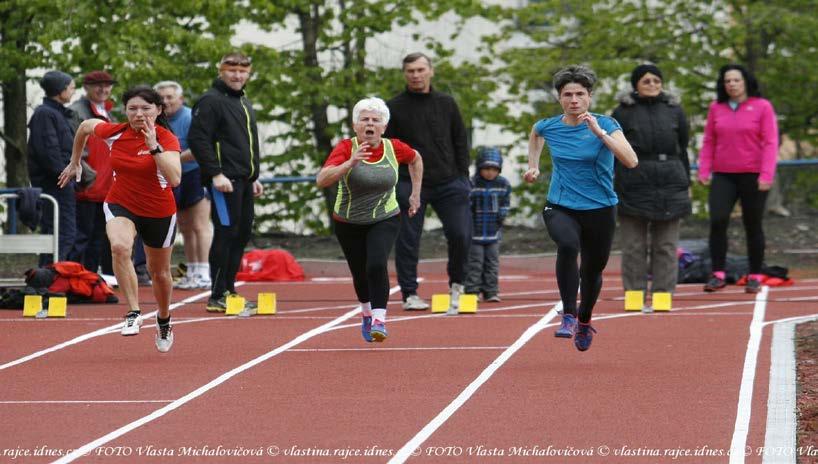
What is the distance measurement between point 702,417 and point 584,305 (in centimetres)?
242

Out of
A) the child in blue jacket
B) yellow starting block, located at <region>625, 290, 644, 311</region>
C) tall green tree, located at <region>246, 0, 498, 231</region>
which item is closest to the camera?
yellow starting block, located at <region>625, 290, 644, 311</region>

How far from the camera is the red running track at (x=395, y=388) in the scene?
7.89 metres

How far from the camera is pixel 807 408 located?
8.83 metres

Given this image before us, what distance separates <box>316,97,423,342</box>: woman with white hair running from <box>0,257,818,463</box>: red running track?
363 mm

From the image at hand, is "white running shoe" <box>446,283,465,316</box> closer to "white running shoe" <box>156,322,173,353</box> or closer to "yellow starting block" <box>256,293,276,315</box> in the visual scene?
"yellow starting block" <box>256,293,276,315</box>

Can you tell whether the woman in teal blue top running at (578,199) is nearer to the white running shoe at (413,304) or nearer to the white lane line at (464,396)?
the white lane line at (464,396)

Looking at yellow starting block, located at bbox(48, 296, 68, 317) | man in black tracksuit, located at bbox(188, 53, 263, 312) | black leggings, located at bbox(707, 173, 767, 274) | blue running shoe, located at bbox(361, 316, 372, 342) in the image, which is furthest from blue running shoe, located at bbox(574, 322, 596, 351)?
black leggings, located at bbox(707, 173, 767, 274)

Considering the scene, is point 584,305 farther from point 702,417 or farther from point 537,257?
point 537,257

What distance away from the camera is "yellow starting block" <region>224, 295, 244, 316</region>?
14.5 metres

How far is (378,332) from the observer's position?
11.8 m

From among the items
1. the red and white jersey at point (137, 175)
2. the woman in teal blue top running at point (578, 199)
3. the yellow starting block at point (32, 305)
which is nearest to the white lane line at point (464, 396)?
the woman in teal blue top running at point (578, 199)

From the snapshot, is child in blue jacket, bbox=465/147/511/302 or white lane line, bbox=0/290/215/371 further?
child in blue jacket, bbox=465/147/511/302

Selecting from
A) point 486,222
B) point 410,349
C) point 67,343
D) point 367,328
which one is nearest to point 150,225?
point 67,343

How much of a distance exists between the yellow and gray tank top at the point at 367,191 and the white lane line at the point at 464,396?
1.33 meters
